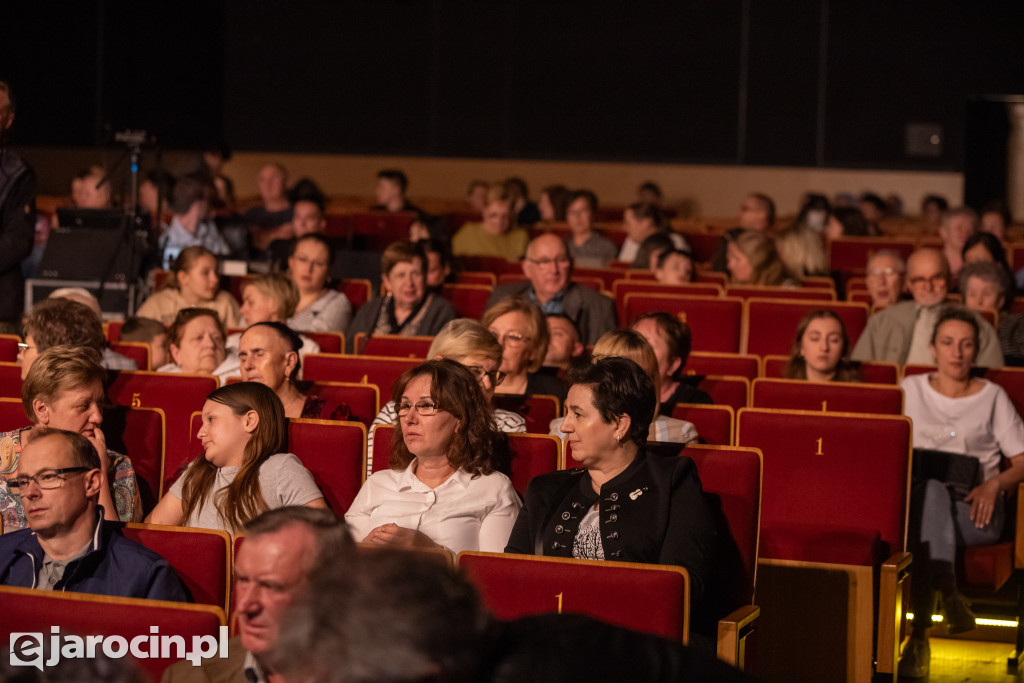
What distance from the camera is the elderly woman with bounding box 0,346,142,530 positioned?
10.8 ft

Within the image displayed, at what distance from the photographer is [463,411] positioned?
3.11 meters

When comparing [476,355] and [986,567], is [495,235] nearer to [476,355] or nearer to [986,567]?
[476,355]

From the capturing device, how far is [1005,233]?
10039mm

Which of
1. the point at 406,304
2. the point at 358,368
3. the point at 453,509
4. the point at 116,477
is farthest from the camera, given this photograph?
the point at 406,304

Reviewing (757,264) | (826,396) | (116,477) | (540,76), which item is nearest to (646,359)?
(826,396)

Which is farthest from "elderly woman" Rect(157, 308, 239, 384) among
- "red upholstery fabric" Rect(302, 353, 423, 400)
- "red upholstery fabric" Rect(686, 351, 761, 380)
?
"red upholstery fabric" Rect(686, 351, 761, 380)

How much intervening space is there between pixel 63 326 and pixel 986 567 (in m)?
3.06

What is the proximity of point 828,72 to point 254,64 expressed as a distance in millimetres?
6485

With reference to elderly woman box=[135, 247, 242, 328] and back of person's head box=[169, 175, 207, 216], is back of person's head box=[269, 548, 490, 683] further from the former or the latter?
back of person's head box=[169, 175, 207, 216]

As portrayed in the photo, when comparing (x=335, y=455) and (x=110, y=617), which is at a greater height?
(x=335, y=455)

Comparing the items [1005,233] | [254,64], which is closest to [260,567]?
[1005,233]

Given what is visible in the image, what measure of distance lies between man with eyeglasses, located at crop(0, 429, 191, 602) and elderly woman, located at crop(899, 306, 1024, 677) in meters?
2.41

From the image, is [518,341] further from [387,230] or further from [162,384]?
[387,230]

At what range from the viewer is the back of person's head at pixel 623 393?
2953 millimetres
